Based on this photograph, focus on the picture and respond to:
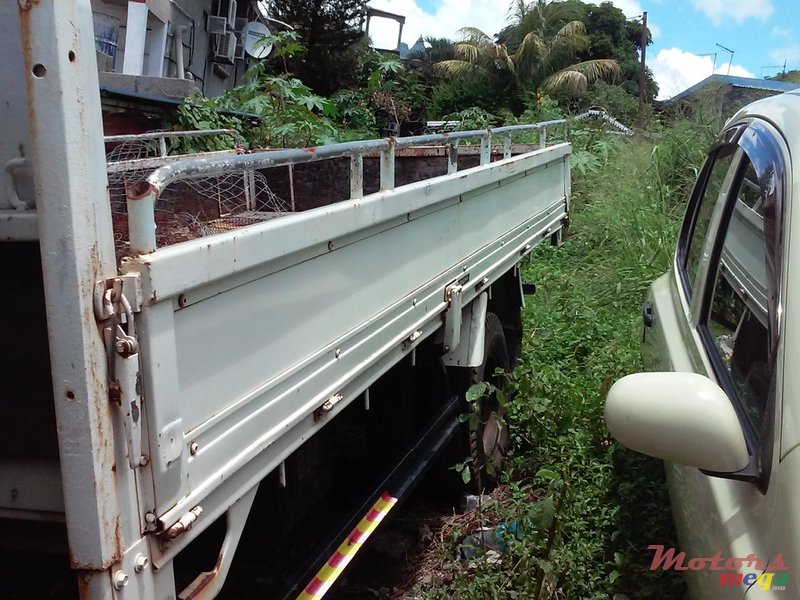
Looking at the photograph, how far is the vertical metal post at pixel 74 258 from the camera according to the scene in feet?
3.92

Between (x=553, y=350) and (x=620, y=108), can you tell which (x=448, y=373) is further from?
(x=620, y=108)

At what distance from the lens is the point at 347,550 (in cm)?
218

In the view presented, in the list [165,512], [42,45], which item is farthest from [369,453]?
[42,45]

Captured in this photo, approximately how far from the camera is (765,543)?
1.29 metres

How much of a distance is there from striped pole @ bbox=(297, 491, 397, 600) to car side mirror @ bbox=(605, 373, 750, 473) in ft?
3.20

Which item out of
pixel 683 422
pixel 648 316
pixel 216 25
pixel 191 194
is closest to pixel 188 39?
pixel 216 25

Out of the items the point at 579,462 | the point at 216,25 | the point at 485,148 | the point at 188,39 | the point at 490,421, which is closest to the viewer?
the point at 485,148

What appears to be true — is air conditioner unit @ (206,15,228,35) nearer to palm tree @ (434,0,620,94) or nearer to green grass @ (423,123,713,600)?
palm tree @ (434,0,620,94)

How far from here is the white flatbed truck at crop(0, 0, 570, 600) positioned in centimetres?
121

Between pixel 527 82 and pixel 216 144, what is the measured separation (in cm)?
1716

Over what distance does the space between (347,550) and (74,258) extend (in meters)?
1.33

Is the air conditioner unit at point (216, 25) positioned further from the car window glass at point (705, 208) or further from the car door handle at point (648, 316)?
the car door handle at point (648, 316)

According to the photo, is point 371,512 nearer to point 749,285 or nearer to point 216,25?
point 749,285

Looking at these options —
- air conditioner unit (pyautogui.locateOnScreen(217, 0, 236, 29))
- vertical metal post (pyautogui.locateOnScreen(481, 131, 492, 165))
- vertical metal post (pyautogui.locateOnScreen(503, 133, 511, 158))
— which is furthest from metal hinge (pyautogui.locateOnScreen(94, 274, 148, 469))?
air conditioner unit (pyautogui.locateOnScreen(217, 0, 236, 29))
